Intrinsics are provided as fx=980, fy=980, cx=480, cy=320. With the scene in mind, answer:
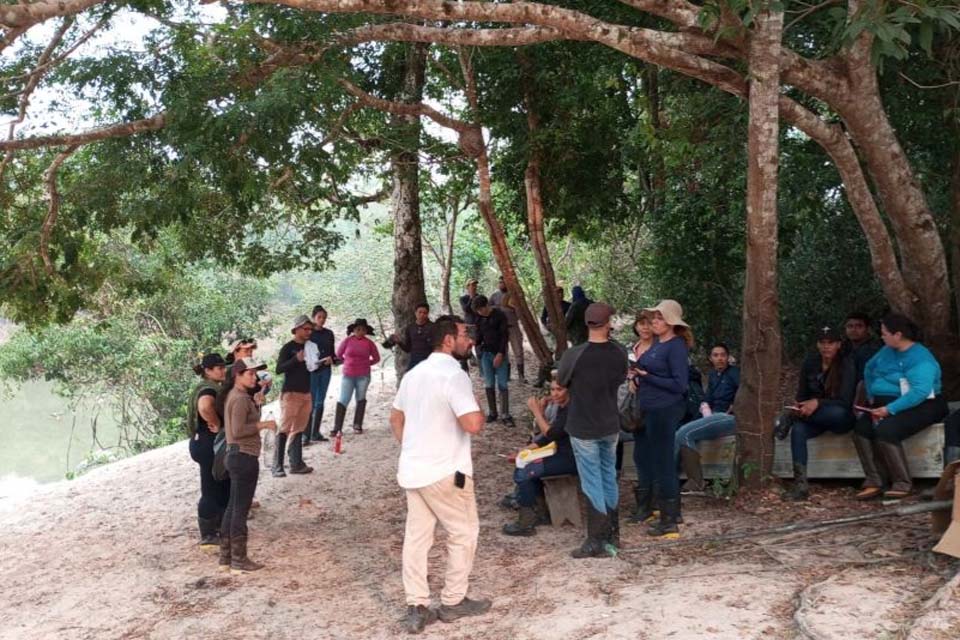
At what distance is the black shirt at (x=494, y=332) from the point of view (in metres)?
12.6

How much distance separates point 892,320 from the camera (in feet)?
25.0

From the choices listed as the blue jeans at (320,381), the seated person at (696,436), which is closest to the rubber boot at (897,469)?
the seated person at (696,436)

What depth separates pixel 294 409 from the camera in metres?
10.4

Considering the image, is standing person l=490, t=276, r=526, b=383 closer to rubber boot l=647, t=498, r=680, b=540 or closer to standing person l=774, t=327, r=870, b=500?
standing person l=774, t=327, r=870, b=500

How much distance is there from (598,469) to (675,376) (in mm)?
1001

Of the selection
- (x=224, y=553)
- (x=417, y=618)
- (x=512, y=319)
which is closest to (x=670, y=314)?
(x=417, y=618)

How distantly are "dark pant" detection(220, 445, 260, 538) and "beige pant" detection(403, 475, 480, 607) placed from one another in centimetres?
187

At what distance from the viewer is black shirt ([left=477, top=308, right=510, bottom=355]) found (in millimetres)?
12609

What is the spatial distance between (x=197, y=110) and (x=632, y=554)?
565cm

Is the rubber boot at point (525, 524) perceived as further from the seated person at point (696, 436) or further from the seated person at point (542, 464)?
the seated person at point (696, 436)

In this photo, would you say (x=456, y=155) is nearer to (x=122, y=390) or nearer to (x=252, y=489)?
(x=252, y=489)

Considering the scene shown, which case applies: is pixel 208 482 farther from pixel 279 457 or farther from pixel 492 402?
pixel 492 402

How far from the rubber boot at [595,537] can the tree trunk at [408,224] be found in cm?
726

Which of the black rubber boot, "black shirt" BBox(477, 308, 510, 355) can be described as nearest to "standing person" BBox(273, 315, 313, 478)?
the black rubber boot
